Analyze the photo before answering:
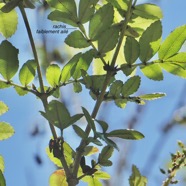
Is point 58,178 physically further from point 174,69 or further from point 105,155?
point 174,69

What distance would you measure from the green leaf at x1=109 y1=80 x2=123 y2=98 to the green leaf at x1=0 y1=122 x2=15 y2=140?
0.19 metres

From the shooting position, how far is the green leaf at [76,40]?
36.4 inches

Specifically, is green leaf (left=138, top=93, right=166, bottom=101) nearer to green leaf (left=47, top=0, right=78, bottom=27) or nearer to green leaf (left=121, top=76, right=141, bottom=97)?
green leaf (left=121, top=76, right=141, bottom=97)

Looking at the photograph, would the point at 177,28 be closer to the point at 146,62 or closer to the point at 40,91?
the point at 146,62

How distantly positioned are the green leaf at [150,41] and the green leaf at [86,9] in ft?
0.33

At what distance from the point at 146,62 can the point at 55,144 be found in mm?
243

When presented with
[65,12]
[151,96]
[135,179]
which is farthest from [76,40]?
[135,179]

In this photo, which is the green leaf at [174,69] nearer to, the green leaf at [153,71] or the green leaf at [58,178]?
the green leaf at [153,71]

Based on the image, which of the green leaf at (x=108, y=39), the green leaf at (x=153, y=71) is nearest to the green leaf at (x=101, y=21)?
the green leaf at (x=108, y=39)

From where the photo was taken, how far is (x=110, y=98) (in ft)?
2.93

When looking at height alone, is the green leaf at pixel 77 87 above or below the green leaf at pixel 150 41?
below

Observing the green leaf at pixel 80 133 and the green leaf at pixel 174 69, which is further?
the green leaf at pixel 174 69

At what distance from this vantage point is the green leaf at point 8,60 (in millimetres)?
886

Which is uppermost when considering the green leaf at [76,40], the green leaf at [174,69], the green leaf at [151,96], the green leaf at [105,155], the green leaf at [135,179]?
the green leaf at [76,40]
